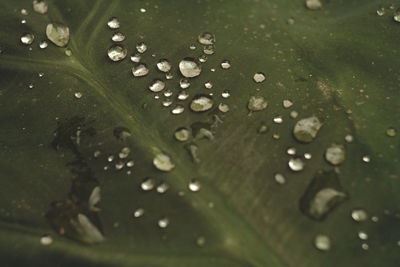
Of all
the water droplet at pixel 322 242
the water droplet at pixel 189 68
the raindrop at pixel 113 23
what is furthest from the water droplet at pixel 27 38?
the water droplet at pixel 322 242

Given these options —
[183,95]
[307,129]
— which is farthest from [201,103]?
[307,129]

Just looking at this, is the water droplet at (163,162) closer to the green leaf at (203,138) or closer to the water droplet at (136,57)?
the green leaf at (203,138)

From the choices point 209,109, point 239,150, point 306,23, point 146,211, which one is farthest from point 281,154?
point 306,23

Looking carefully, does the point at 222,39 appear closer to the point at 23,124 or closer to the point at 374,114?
the point at 374,114

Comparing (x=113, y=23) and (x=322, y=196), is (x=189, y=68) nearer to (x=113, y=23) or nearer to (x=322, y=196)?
(x=113, y=23)

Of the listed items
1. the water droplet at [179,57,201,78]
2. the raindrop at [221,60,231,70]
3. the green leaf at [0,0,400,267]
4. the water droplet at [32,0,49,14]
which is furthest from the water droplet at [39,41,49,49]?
the raindrop at [221,60,231,70]

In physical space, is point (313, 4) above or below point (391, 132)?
above

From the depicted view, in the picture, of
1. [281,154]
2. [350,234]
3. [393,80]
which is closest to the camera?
[350,234]

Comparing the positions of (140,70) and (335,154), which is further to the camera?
(140,70)
